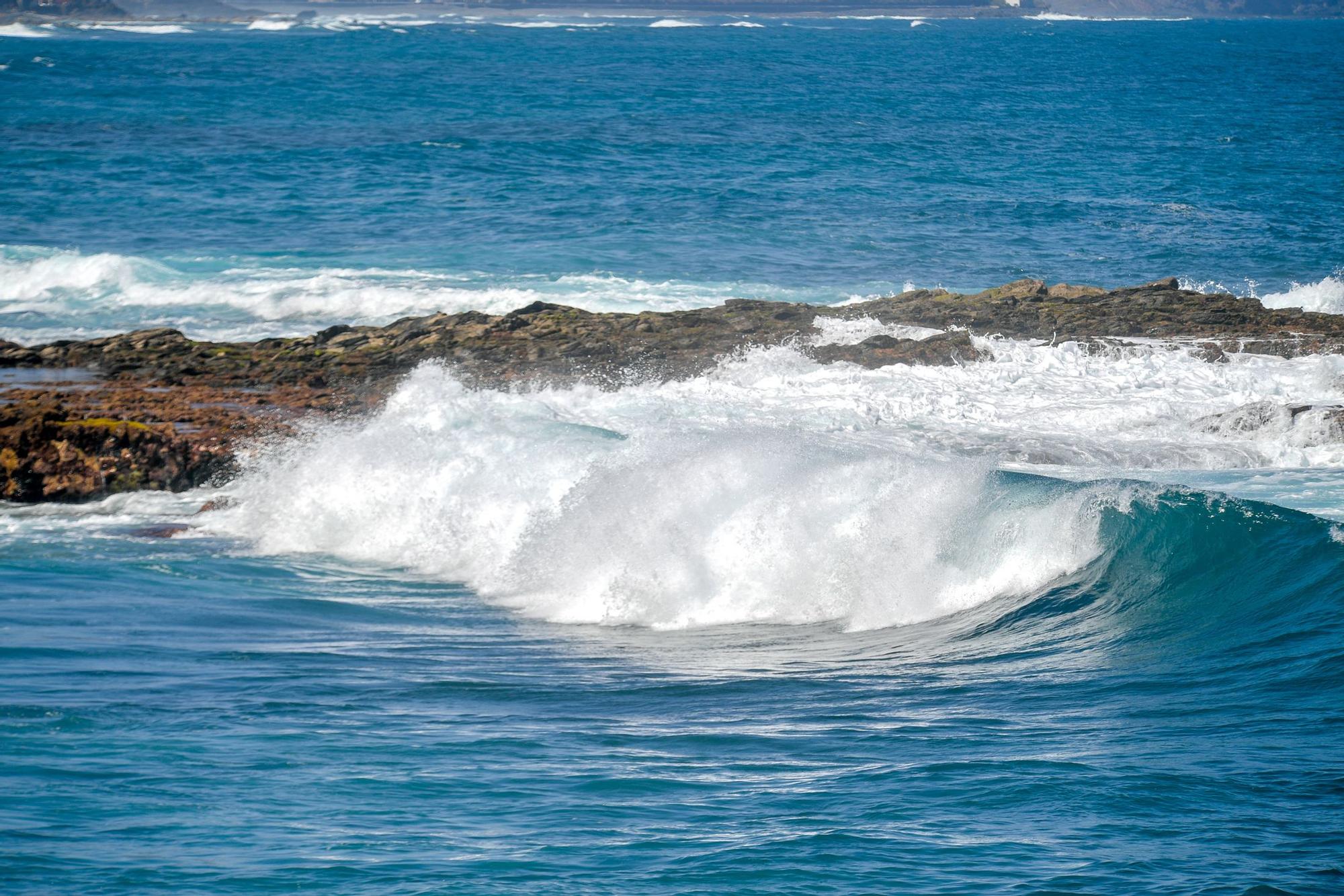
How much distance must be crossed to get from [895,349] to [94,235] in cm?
2069

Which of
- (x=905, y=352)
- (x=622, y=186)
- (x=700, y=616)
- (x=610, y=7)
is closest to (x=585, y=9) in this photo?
(x=610, y=7)

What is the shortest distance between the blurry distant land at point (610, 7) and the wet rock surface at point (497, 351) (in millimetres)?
145910

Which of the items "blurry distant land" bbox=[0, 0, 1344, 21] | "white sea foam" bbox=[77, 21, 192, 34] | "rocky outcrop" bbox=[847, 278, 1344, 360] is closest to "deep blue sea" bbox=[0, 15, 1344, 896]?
"rocky outcrop" bbox=[847, 278, 1344, 360]

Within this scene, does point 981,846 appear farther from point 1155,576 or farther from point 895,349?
point 895,349

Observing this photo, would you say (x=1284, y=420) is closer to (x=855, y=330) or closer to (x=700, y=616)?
(x=855, y=330)

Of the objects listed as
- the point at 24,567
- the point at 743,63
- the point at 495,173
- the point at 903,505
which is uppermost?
the point at 743,63

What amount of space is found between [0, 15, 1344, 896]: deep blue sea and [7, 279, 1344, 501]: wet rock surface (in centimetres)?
56

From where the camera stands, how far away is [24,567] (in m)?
11.0

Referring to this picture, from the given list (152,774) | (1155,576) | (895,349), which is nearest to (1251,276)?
(895,349)

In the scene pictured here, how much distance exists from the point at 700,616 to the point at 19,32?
134146 millimetres

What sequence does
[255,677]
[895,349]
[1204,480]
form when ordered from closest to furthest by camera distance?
[255,677] < [1204,480] < [895,349]

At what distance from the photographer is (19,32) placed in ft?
406

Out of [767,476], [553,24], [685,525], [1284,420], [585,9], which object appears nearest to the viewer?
[685,525]

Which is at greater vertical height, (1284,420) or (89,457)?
(1284,420)
